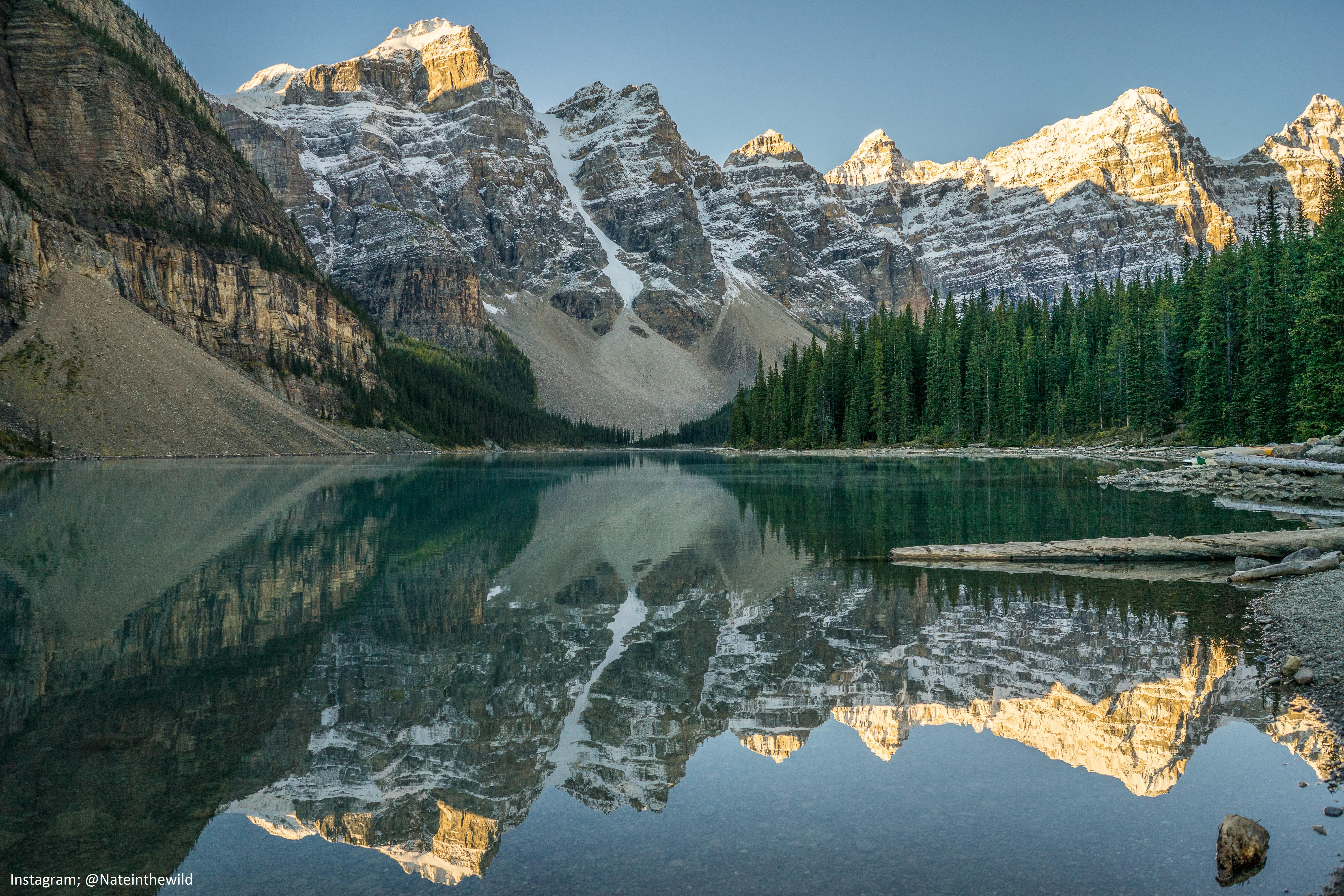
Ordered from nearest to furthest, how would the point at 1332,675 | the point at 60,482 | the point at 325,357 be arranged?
the point at 1332,675, the point at 60,482, the point at 325,357

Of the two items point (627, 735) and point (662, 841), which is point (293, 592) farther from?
point (662, 841)

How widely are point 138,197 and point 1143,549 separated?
138837mm

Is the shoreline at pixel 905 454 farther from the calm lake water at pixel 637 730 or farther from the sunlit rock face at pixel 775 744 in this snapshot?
the sunlit rock face at pixel 775 744

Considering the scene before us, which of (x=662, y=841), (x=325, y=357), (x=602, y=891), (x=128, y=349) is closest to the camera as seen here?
(x=602, y=891)

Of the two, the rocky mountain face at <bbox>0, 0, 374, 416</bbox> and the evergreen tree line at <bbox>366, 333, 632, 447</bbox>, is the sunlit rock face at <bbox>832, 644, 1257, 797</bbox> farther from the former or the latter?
the evergreen tree line at <bbox>366, 333, 632, 447</bbox>

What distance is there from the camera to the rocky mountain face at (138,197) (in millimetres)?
99875

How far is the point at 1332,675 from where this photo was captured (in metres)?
9.14

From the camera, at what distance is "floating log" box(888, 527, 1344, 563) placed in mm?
16750

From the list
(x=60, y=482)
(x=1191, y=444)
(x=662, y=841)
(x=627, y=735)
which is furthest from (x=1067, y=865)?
(x=1191, y=444)

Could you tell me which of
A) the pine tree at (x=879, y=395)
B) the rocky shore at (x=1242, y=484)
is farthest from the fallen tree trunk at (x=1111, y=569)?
the pine tree at (x=879, y=395)

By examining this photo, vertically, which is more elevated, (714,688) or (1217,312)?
(1217,312)

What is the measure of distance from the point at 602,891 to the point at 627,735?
9.46 ft

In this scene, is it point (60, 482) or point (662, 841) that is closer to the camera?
point (662, 841)

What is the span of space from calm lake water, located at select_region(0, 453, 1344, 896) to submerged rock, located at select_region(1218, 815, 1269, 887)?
0.13 meters
